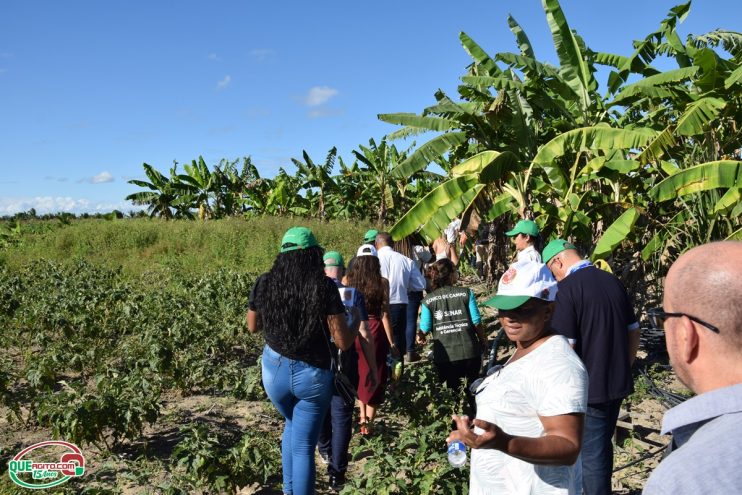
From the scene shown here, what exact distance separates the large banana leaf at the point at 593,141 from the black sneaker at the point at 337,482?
16.8 ft

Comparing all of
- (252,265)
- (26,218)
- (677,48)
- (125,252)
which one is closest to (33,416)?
(677,48)

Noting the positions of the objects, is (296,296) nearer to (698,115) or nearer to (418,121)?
(698,115)

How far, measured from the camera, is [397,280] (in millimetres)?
6656

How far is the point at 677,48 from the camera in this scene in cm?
837

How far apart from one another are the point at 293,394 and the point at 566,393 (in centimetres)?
192

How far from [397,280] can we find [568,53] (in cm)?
462

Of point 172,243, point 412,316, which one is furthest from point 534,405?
point 172,243

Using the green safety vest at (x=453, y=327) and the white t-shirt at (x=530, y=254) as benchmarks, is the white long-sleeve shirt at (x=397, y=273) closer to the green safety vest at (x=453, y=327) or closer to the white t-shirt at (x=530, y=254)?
the green safety vest at (x=453, y=327)

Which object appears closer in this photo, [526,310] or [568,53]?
[526,310]

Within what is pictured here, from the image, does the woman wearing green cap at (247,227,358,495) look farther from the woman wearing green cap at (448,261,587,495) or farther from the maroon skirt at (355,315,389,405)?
the maroon skirt at (355,315,389,405)

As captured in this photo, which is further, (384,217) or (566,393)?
(384,217)

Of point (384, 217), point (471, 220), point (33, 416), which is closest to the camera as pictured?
point (33, 416)

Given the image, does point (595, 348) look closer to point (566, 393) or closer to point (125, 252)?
point (566, 393)

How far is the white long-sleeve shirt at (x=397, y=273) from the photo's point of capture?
6660mm
